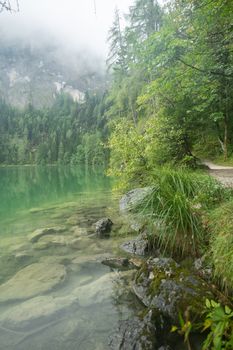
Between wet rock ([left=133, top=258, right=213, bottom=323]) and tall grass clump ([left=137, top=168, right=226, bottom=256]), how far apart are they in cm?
81

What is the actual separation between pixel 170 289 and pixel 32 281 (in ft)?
11.2

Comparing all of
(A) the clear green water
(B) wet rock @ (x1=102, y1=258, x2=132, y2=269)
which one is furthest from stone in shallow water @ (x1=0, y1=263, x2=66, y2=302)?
(B) wet rock @ (x1=102, y1=258, x2=132, y2=269)

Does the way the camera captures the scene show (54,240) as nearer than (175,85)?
Yes

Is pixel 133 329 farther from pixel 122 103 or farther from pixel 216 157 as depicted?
pixel 122 103

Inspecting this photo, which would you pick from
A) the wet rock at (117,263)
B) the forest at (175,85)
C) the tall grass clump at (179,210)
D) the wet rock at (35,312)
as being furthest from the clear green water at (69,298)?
the forest at (175,85)

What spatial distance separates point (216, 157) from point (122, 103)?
925 inches

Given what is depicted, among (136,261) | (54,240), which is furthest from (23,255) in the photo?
(136,261)

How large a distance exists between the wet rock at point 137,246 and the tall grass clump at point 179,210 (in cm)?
55

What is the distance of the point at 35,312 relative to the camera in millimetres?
5004

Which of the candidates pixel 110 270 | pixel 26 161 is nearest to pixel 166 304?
pixel 110 270

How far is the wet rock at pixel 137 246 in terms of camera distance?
7219 mm

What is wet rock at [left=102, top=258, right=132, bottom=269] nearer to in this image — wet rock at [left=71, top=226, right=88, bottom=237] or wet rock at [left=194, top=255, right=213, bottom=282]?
wet rock at [left=194, top=255, right=213, bottom=282]

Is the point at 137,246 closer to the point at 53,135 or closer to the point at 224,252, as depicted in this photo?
the point at 224,252

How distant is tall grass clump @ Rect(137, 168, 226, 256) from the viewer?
5.68m
